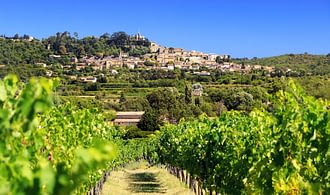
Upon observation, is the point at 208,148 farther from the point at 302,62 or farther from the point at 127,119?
the point at 302,62

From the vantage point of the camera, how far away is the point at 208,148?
45.4ft

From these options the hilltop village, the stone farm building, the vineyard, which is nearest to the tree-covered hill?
the hilltop village

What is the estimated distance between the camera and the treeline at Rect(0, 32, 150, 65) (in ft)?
381

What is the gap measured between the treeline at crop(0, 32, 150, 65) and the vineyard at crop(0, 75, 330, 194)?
9709 cm

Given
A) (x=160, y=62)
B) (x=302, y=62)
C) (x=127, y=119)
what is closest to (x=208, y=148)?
(x=127, y=119)

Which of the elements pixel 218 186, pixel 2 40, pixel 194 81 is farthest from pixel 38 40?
pixel 218 186

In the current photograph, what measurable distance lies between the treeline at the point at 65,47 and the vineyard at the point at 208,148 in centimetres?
9709

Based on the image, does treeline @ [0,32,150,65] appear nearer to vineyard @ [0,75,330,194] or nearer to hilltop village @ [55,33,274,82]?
hilltop village @ [55,33,274,82]

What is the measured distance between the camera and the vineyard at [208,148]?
225cm

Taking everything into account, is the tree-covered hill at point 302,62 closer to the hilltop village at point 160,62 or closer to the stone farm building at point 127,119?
the hilltop village at point 160,62

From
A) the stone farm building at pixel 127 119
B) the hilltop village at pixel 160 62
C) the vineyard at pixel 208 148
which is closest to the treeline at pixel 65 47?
the hilltop village at pixel 160 62

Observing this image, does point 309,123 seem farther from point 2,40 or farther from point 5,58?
point 2,40

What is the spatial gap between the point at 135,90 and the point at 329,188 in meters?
82.3

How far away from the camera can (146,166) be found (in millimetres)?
44281
